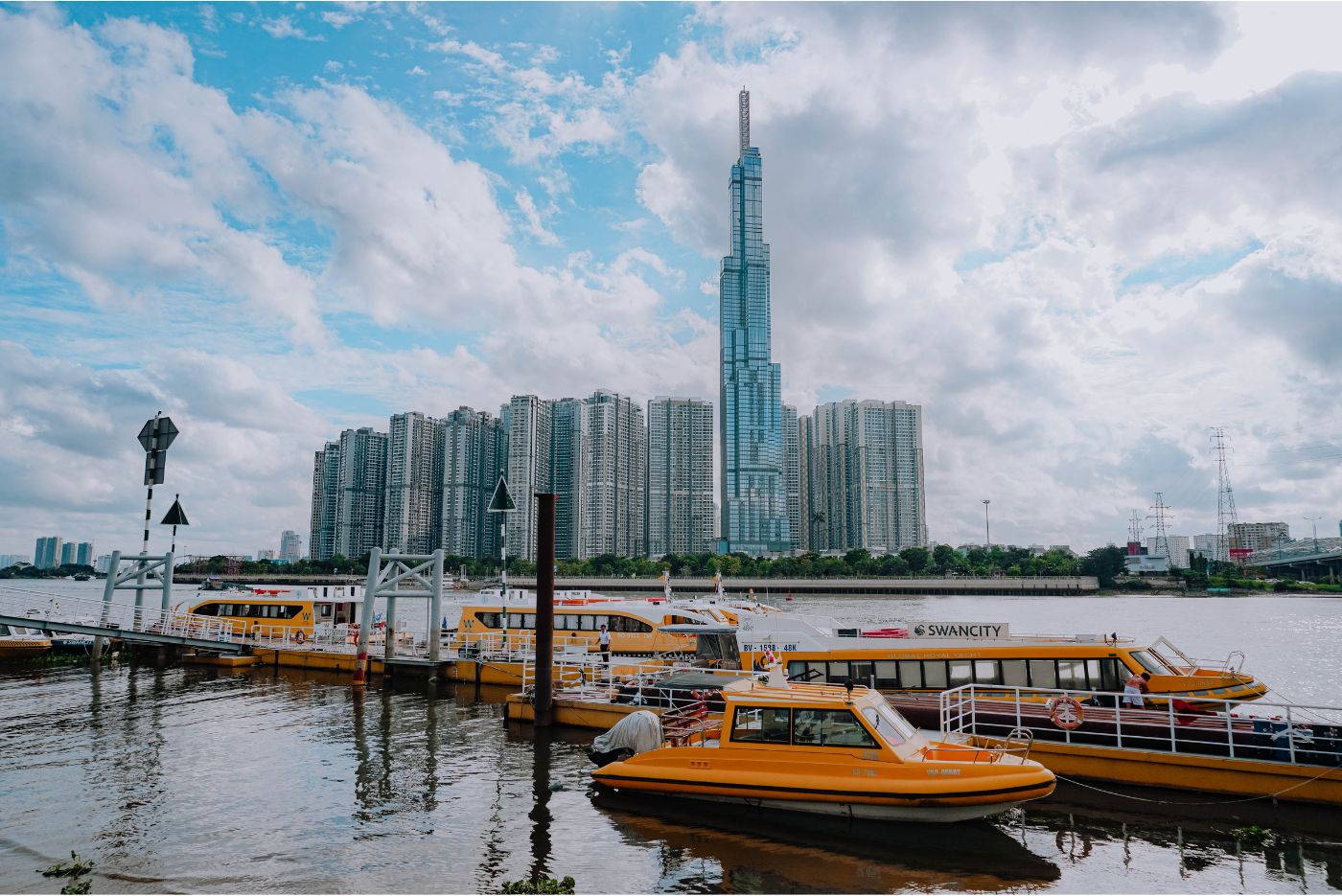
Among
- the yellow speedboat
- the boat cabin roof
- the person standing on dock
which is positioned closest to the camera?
the yellow speedboat

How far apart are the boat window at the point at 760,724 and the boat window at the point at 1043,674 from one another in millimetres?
8402

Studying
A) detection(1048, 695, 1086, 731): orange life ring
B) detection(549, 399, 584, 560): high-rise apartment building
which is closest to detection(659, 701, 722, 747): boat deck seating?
detection(1048, 695, 1086, 731): orange life ring

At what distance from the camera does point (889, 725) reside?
14.0 m

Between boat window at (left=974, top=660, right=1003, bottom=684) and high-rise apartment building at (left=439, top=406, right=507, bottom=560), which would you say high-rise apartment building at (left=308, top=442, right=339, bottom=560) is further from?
boat window at (left=974, top=660, right=1003, bottom=684)

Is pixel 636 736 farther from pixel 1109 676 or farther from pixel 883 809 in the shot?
pixel 1109 676

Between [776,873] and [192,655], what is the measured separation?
36.4m

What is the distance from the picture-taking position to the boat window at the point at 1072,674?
62.0ft

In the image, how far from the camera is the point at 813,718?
13883 mm

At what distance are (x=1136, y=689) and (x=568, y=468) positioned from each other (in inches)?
6535

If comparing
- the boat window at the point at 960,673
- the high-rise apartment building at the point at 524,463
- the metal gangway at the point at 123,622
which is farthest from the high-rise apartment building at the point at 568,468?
the boat window at the point at 960,673

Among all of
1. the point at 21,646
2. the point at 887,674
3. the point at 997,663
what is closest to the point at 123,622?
the point at 21,646

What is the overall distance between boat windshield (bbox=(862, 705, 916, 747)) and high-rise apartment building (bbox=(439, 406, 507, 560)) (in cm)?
15323

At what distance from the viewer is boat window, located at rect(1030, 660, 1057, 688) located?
19047 mm

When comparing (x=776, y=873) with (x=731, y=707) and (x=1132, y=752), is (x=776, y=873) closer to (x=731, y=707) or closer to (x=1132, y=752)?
(x=731, y=707)
